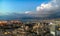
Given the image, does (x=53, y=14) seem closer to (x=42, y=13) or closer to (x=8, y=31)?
(x=42, y=13)

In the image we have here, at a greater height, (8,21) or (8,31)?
(8,21)

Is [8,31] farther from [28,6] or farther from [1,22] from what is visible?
[28,6]

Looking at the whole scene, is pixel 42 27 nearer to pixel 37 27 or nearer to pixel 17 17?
pixel 37 27

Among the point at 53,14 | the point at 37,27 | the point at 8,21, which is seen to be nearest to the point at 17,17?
the point at 8,21

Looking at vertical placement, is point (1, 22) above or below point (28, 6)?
below

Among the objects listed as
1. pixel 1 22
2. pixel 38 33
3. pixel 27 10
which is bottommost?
pixel 38 33


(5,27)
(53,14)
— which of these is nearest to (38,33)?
(53,14)

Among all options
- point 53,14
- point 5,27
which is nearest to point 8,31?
point 5,27
